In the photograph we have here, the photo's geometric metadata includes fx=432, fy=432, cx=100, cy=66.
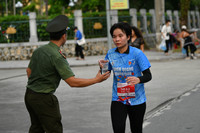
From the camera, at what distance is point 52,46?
168 inches

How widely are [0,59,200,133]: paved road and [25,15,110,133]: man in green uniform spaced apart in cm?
253

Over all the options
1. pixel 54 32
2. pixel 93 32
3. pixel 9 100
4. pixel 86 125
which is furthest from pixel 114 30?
pixel 93 32

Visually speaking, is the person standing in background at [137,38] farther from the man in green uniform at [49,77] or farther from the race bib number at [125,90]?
the man in green uniform at [49,77]

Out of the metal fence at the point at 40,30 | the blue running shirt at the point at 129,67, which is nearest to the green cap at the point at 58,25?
the blue running shirt at the point at 129,67

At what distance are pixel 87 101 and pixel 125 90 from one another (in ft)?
16.5

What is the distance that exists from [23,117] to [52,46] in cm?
407

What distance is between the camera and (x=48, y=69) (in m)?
4.21

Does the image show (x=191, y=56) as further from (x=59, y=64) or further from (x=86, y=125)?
(x=59, y=64)

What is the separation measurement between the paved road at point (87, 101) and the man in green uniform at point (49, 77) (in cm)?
253

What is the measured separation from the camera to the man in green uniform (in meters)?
4.20

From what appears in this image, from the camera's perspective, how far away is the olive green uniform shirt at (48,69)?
419cm

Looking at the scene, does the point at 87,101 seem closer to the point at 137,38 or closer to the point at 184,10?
the point at 137,38

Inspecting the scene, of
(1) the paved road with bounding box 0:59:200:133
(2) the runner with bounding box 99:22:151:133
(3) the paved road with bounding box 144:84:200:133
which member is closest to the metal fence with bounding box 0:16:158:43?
(1) the paved road with bounding box 0:59:200:133

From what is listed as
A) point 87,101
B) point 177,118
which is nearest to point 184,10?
point 87,101
